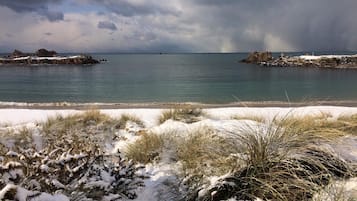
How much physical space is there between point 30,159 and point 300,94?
2161 cm

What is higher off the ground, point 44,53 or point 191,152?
point 44,53

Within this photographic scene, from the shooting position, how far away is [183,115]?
891 centimetres

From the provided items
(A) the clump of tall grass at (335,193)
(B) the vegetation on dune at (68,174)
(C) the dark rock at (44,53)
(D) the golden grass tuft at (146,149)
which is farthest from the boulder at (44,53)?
(A) the clump of tall grass at (335,193)

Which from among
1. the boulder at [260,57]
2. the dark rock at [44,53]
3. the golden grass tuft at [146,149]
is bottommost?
the golden grass tuft at [146,149]

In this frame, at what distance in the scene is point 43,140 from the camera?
6711mm

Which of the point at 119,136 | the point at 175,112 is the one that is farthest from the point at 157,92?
the point at 119,136

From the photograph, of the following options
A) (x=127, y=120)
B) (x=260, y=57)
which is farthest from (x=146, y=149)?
(x=260, y=57)

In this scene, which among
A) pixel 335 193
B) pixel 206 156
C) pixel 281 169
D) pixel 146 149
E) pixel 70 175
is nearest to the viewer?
pixel 335 193

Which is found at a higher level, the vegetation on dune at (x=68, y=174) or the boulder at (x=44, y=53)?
the boulder at (x=44, y=53)

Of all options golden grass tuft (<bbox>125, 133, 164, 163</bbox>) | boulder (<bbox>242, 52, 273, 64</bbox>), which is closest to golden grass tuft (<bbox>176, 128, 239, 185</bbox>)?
golden grass tuft (<bbox>125, 133, 164, 163</bbox>)

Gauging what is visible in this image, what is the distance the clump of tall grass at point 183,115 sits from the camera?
8534mm

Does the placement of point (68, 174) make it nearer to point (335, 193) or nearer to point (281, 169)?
point (281, 169)

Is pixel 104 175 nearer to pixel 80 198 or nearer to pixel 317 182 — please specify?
pixel 80 198

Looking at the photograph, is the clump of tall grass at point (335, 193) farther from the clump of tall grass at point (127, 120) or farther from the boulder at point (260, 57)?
the boulder at point (260, 57)
